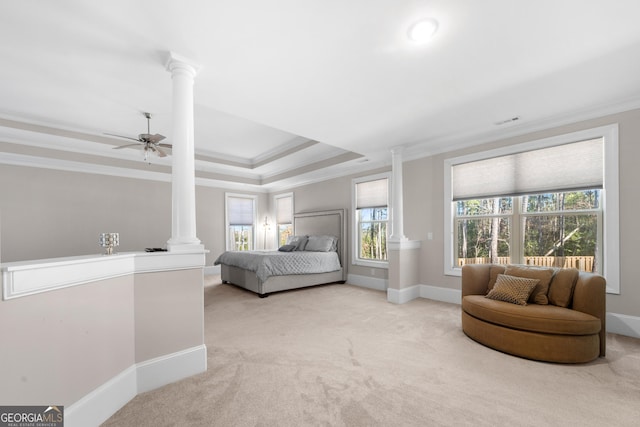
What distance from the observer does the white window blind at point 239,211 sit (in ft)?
25.5

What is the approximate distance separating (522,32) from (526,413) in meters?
2.65

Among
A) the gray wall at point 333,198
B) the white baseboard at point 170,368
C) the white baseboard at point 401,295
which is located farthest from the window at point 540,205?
the white baseboard at point 170,368

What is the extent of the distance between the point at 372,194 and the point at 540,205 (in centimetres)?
284

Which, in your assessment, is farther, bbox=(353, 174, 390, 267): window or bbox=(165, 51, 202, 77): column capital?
bbox=(353, 174, 390, 267): window

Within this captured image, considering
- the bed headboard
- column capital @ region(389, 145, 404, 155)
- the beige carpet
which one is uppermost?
column capital @ region(389, 145, 404, 155)

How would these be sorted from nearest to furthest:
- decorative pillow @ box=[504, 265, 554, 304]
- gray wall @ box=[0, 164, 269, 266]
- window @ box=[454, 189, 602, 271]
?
decorative pillow @ box=[504, 265, 554, 304]
window @ box=[454, 189, 602, 271]
gray wall @ box=[0, 164, 269, 266]

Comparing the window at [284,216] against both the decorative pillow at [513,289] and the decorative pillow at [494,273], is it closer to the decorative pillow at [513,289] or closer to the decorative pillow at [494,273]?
the decorative pillow at [494,273]

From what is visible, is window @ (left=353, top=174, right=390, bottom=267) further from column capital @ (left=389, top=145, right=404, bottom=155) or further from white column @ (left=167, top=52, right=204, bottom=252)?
white column @ (left=167, top=52, right=204, bottom=252)

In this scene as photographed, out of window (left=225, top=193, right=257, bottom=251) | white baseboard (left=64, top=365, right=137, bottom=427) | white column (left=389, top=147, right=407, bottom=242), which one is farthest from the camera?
window (left=225, top=193, right=257, bottom=251)

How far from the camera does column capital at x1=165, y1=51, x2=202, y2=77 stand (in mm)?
2236

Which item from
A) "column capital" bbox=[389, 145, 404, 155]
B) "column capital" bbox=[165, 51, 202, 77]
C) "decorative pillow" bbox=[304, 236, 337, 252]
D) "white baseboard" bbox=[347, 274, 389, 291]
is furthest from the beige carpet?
"column capital" bbox=[389, 145, 404, 155]

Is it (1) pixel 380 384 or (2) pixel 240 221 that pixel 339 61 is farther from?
(2) pixel 240 221

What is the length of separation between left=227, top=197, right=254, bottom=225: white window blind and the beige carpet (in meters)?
4.78

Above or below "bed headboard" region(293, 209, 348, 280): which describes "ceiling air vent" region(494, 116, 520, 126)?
above
